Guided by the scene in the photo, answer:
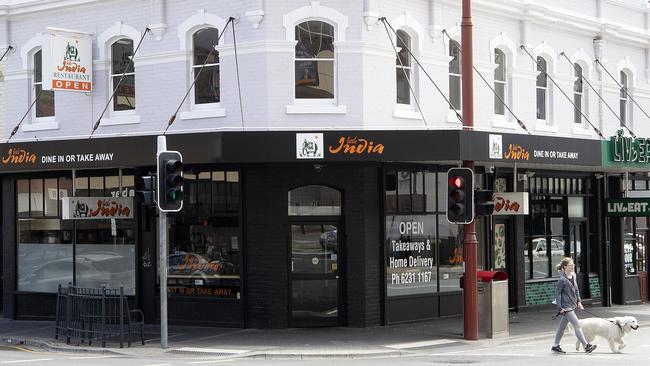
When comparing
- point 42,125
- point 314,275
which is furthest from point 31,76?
point 314,275

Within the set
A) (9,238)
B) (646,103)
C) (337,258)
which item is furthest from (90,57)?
(646,103)

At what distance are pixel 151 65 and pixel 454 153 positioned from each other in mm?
6734

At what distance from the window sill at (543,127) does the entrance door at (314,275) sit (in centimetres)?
644

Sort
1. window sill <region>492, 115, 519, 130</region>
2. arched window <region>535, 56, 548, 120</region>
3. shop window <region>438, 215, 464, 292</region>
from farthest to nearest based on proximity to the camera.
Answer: arched window <region>535, 56, 548, 120</region> → window sill <region>492, 115, 519, 130</region> → shop window <region>438, 215, 464, 292</region>

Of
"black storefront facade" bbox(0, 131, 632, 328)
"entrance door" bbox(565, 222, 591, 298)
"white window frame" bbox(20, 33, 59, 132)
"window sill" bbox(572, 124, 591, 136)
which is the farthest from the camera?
"entrance door" bbox(565, 222, 591, 298)

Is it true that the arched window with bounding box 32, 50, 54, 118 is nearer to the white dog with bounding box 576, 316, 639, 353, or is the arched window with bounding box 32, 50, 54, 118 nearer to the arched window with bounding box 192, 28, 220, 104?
the arched window with bounding box 192, 28, 220, 104

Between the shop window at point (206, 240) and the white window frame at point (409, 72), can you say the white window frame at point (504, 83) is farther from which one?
the shop window at point (206, 240)

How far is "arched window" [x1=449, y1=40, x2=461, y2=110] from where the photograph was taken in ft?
76.4

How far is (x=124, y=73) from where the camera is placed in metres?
22.6

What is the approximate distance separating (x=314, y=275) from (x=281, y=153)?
2.91 meters

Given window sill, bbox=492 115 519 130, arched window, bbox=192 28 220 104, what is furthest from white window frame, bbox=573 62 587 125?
arched window, bbox=192 28 220 104

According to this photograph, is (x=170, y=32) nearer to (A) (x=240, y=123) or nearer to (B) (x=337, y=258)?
(A) (x=240, y=123)

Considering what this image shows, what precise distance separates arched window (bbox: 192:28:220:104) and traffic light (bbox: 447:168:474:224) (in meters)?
5.29

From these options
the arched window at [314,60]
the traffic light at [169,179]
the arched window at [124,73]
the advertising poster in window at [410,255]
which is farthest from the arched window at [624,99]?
the traffic light at [169,179]
